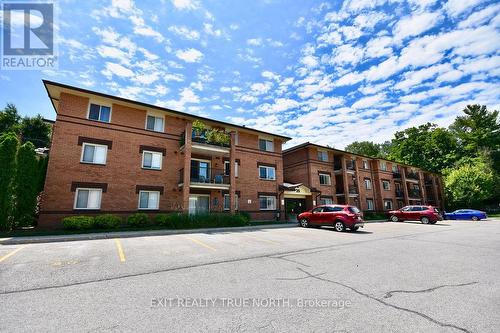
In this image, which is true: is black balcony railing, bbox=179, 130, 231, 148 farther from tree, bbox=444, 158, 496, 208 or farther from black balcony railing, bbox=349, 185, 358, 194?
tree, bbox=444, 158, 496, 208

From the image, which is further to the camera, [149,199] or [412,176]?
[412,176]

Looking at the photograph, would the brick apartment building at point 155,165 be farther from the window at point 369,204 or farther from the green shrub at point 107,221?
the window at point 369,204

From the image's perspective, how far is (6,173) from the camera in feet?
42.9

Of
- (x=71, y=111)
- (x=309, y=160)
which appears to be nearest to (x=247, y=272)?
(x=71, y=111)

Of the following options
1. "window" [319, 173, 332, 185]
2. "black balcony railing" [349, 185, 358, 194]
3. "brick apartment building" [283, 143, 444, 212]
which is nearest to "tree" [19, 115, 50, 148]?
"brick apartment building" [283, 143, 444, 212]

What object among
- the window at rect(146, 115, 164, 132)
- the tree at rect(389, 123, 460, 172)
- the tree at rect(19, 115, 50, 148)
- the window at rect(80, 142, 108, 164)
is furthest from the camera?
the tree at rect(389, 123, 460, 172)

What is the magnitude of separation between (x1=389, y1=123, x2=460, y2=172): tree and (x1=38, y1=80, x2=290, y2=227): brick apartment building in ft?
147

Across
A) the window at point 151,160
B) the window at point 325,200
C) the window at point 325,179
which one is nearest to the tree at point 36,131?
the window at point 151,160

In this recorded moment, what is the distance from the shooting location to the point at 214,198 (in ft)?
69.5

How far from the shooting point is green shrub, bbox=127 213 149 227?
15.8 meters

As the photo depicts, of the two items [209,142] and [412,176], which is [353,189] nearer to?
[412,176]

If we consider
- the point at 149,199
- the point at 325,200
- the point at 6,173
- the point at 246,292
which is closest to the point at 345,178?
the point at 325,200

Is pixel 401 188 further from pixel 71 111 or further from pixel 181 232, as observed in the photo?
pixel 71 111

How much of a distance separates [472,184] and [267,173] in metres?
37.6
